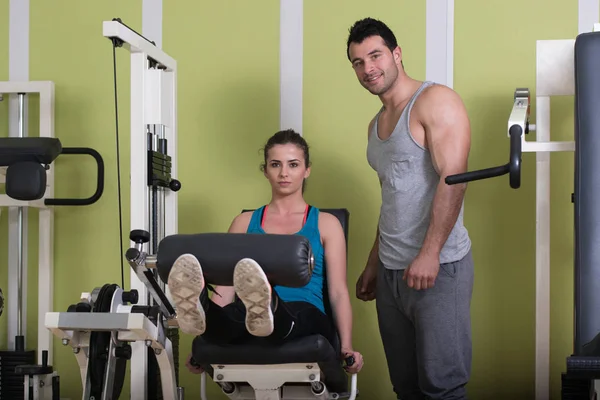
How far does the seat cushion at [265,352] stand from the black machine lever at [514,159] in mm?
615

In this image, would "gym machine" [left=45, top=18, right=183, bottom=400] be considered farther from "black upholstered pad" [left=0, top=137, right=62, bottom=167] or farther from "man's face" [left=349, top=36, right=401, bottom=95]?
"man's face" [left=349, top=36, right=401, bottom=95]

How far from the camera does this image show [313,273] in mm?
3051

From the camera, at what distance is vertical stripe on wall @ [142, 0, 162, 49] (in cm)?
404

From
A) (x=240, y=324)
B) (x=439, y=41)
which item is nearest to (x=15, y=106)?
(x=439, y=41)

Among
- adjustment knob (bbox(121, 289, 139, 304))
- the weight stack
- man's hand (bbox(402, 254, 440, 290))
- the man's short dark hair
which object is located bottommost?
the weight stack

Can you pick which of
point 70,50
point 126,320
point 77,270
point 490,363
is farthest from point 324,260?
point 70,50

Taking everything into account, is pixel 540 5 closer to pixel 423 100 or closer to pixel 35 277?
pixel 423 100

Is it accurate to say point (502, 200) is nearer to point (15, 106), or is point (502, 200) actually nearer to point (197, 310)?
point (197, 310)

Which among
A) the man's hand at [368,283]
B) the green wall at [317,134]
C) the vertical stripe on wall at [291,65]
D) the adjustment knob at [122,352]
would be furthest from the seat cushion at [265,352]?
the vertical stripe on wall at [291,65]

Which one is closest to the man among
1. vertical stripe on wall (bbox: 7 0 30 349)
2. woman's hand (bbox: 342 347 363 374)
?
woman's hand (bbox: 342 347 363 374)

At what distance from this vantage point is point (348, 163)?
390cm

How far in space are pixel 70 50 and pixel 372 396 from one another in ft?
7.12

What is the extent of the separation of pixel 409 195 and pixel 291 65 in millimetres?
1372

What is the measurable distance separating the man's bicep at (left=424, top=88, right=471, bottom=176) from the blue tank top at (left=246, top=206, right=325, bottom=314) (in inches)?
23.1
